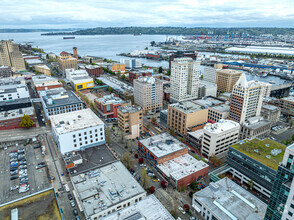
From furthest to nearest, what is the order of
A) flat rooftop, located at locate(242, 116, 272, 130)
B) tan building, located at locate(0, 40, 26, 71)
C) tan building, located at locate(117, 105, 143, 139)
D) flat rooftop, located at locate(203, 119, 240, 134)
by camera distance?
1. tan building, located at locate(0, 40, 26, 71)
2. tan building, located at locate(117, 105, 143, 139)
3. flat rooftop, located at locate(242, 116, 272, 130)
4. flat rooftop, located at locate(203, 119, 240, 134)

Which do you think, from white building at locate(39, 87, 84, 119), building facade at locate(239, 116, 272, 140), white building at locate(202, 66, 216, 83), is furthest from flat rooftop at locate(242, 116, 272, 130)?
white building at locate(39, 87, 84, 119)

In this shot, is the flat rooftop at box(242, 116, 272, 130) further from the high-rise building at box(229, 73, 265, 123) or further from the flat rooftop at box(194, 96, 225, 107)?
the flat rooftop at box(194, 96, 225, 107)

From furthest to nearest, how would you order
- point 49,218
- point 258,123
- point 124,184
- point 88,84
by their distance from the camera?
point 88,84 < point 258,123 < point 124,184 < point 49,218

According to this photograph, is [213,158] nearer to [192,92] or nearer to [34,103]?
[192,92]

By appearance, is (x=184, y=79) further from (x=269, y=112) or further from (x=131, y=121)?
(x=131, y=121)

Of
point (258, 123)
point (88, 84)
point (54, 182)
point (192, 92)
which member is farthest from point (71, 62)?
point (258, 123)

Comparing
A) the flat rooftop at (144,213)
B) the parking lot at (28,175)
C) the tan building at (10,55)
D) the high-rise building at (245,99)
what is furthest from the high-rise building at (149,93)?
the tan building at (10,55)
